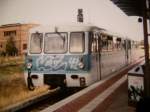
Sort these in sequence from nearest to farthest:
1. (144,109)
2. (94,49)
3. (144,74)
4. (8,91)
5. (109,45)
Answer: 1. (144,109)
2. (144,74)
3. (94,49)
4. (8,91)
5. (109,45)

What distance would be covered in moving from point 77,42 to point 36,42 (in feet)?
5.49

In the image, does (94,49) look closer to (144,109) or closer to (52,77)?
(52,77)

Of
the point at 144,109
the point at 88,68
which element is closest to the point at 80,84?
the point at 88,68

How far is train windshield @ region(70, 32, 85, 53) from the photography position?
45.9ft

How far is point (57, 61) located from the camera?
46.1 ft

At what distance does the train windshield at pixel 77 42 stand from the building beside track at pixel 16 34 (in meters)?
72.2

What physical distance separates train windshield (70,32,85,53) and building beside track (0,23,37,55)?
72152 millimetres

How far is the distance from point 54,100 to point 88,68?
1724 millimetres

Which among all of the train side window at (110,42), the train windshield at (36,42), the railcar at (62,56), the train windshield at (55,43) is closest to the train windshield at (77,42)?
the railcar at (62,56)

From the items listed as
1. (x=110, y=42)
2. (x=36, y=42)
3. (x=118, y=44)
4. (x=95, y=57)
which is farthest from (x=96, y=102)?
(x=118, y=44)

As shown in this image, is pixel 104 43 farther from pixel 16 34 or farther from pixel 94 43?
pixel 16 34

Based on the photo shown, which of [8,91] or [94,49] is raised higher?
[94,49]

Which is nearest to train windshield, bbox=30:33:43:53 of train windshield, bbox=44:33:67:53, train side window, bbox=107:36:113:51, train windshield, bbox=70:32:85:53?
train windshield, bbox=44:33:67:53

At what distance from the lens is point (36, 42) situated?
1470 centimetres
